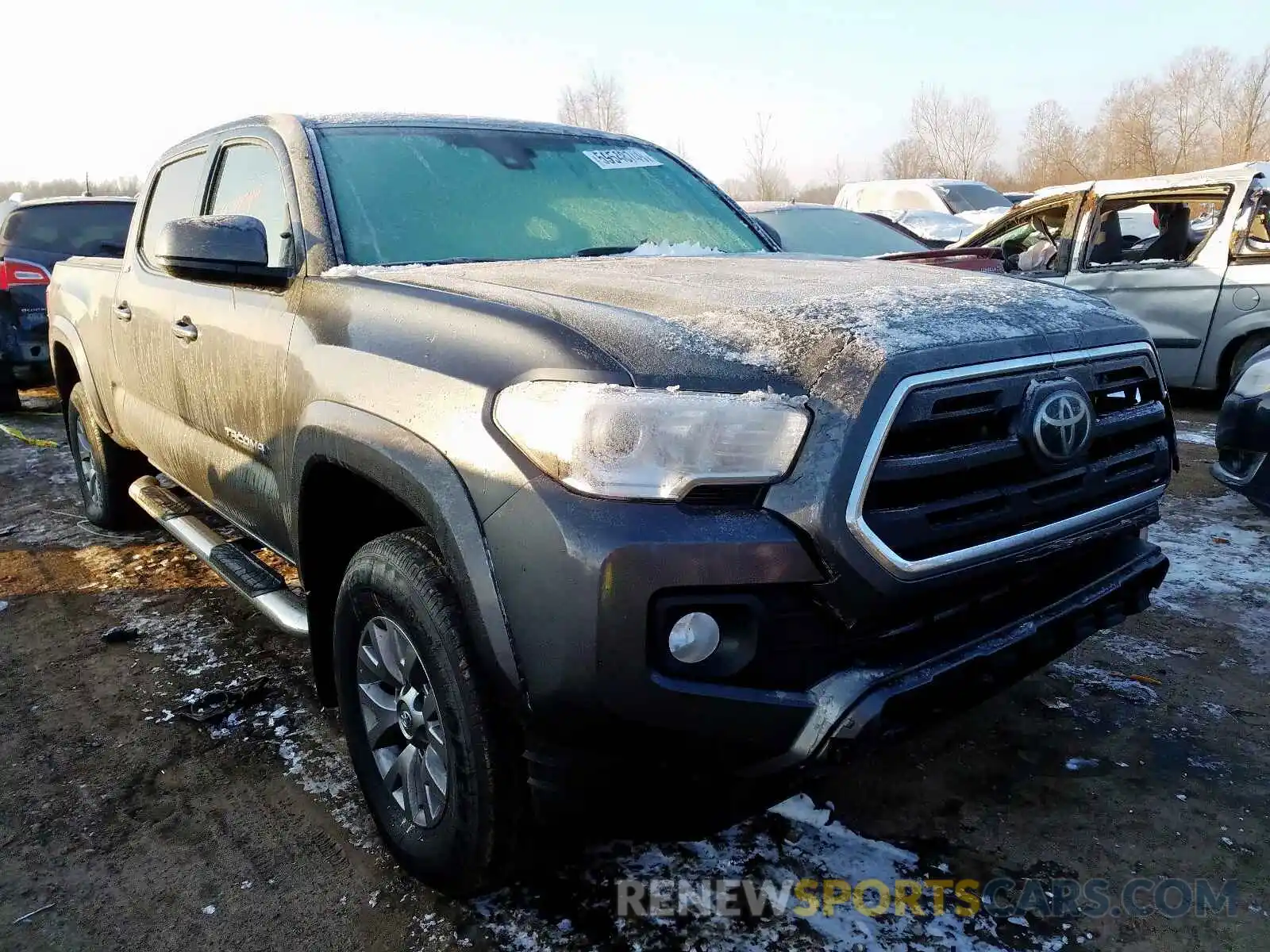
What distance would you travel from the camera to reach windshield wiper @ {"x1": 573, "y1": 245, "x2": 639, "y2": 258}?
2.81 meters

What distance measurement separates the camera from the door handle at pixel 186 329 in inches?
120

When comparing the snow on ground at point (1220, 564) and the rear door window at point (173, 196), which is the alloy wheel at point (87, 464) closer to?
the rear door window at point (173, 196)

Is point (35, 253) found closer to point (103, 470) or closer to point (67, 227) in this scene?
point (67, 227)

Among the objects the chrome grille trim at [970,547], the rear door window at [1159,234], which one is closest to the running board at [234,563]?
the chrome grille trim at [970,547]

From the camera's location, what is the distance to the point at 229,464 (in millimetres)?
2994

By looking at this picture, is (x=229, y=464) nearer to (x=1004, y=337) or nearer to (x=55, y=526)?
(x=1004, y=337)

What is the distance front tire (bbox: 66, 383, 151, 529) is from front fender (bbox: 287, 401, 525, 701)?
2970 millimetres

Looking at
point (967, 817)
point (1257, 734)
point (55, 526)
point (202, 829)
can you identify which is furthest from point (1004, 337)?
point (55, 526)

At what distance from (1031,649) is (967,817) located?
2.06ft

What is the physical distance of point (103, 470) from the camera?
15.2 ft

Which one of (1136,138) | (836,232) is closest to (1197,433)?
(836,232)

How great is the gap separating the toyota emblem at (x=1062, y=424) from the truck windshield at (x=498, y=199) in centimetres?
146

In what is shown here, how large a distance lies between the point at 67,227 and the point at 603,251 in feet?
24.1

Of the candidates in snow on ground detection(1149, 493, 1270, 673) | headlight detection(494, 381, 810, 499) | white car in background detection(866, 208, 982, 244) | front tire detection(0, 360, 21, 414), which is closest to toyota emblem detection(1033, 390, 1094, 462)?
headlight detection(494, 381, 810, 499)
